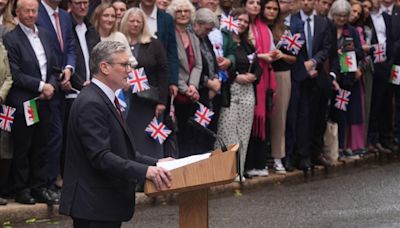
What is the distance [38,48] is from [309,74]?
5121 millimetres

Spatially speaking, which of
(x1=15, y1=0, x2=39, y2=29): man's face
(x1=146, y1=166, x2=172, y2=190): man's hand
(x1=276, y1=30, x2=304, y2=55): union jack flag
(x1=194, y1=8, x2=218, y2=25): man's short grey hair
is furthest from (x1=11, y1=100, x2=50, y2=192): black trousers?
(x1=146, y1=166, x2=172, y2=190): man's hand

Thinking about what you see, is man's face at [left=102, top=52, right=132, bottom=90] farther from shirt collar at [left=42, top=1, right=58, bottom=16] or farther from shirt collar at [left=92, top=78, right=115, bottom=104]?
shirt collar at [left=42, top=1, right=58, bottom=16]

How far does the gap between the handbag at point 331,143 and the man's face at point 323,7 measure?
1.62m

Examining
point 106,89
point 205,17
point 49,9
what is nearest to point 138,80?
point 49,9

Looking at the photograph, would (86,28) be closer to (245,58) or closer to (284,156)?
(245,58)

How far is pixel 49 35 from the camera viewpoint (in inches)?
516

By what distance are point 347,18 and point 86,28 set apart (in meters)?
5.43

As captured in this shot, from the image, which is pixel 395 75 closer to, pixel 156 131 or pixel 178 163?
pixel 156 131

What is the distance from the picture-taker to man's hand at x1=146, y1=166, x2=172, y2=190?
7.51 meters

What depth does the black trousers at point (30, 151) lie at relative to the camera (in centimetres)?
1290

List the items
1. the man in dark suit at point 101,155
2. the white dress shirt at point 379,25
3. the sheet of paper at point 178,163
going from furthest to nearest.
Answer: the white dress shirt at point 379,25 < the man in dark suit at point 101,155 < the sheet of paper at point 178,163

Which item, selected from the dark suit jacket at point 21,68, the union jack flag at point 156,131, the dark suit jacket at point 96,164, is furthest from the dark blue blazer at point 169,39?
the dark suit jacket at point 96,164

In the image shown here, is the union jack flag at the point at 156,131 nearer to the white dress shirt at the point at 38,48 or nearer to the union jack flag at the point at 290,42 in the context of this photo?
the white dress shirt at the point at 38,48

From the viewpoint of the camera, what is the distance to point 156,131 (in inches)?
550
